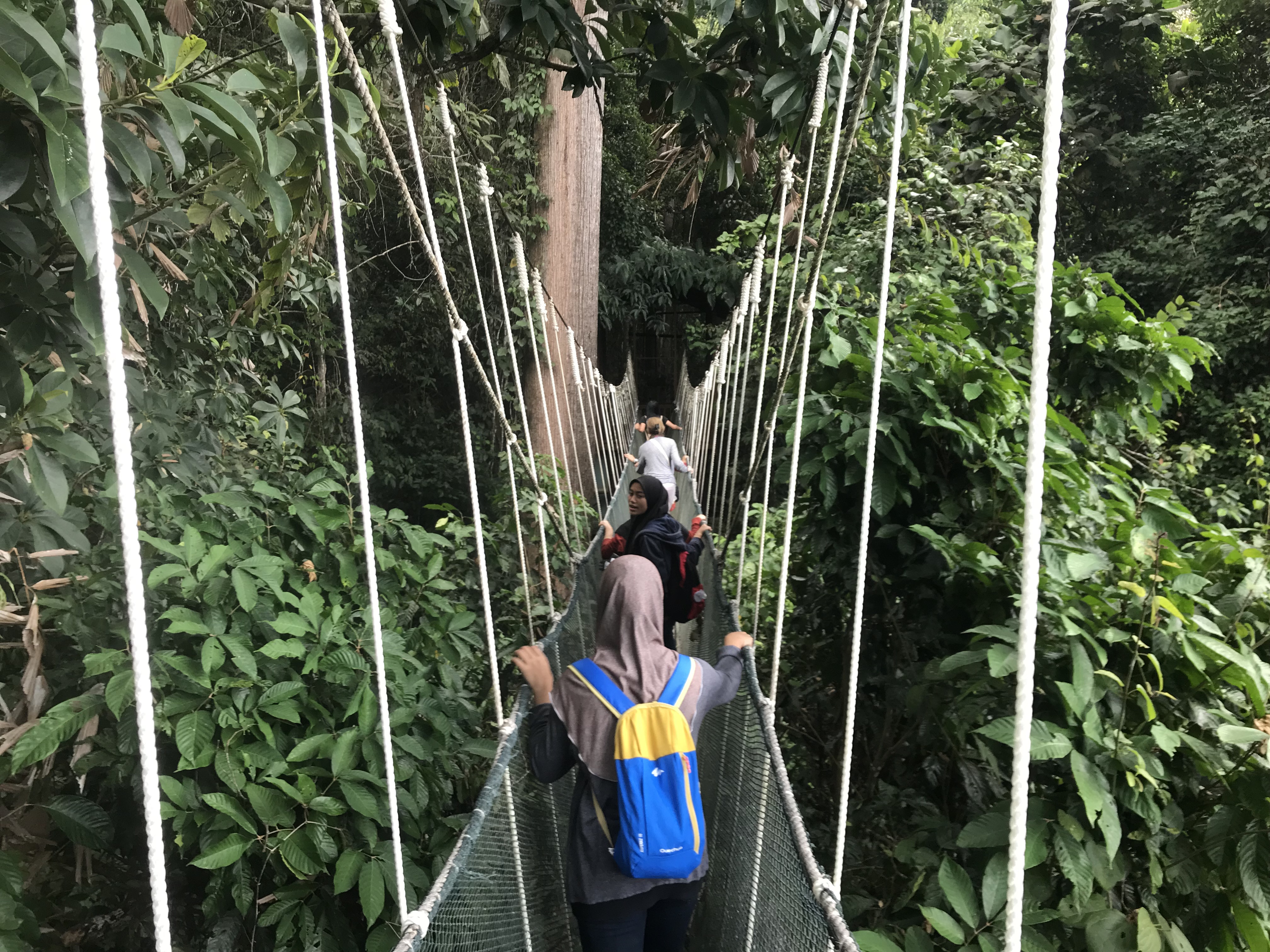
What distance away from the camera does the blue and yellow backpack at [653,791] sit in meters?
0.98

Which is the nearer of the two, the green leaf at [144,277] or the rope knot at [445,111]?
the green leaf at [144,277]

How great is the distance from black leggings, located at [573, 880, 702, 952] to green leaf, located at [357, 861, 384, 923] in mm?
269

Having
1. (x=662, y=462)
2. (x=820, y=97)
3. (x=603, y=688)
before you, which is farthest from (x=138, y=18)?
(x=662, y=462)

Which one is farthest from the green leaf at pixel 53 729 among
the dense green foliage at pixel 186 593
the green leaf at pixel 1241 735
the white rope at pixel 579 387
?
the white rope at pixel 579 387

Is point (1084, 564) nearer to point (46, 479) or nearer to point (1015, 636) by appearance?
point (1015, 636)

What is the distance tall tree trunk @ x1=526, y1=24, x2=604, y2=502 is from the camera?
4.29 m

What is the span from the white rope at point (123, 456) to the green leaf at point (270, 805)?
2.20ft

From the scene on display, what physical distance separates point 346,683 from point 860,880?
1.00 metres

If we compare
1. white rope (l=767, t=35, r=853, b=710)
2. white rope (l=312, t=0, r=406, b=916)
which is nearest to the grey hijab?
white rope (l=767, t=35, r=853, b=710)

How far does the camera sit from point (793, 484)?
115cm

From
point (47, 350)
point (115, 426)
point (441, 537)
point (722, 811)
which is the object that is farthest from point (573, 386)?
point (115, 426)

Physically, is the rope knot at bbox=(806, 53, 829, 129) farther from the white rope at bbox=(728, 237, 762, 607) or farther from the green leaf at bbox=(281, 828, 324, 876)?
the green leaf at bbox=(281, 828, 324, 876)

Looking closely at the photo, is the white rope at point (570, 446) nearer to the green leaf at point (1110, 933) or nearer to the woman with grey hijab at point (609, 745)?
the woman with grey hijab at point (609, 745)

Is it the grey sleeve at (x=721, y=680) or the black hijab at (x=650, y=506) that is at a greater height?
the black hijab at (x=650, y=506)
